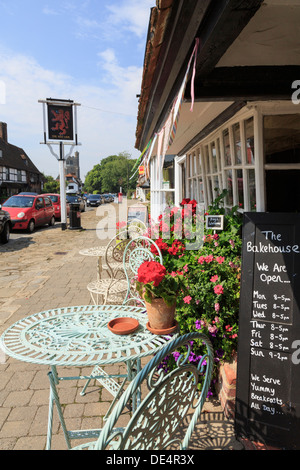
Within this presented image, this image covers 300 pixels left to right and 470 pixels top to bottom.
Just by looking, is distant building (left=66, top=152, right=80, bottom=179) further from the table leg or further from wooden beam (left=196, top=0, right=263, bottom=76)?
wooden beam (left=196, top=0, right=263, bottom=76)

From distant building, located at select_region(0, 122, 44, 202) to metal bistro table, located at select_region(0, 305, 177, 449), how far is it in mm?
37497

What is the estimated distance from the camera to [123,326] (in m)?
1.94

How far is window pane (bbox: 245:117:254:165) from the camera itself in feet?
9.45

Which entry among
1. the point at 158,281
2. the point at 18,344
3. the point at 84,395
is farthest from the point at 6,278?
the point at 158,281

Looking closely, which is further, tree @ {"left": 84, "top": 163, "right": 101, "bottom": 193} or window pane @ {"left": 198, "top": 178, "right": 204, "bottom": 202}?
tree @ {"left": 84, "top": 163, "right": 101, "bottom": 193}

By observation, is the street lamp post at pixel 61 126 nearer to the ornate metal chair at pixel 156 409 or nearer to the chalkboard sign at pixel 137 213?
the chalkboard sign at pixel 137 213

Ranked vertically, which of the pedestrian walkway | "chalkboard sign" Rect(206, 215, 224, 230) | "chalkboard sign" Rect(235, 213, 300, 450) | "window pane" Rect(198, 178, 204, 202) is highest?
"window pane" Rect(198, 178, 204, 202)

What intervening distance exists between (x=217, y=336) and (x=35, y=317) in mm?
1357

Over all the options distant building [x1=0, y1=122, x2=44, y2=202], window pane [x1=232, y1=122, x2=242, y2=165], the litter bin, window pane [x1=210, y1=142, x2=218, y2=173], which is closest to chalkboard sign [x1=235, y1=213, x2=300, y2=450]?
window pane [x1=232, y1=122, x2=242, y2=165]

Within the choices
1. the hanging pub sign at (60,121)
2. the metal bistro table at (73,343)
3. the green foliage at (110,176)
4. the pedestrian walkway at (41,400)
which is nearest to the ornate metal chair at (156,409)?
the metal bistro table at (73,343)

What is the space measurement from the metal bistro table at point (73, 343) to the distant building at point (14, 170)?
123 feet

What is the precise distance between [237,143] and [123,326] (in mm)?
2254

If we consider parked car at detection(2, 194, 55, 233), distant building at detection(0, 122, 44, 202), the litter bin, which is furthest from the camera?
distant building at detection(0, 122, 44, 202)

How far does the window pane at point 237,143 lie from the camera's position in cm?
321
